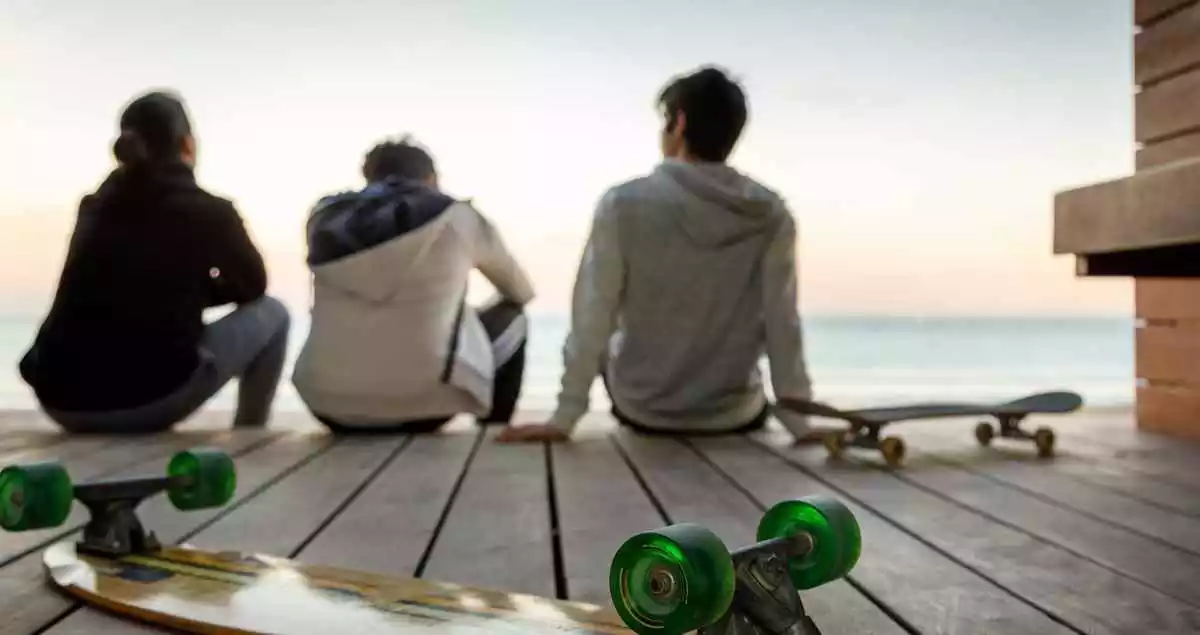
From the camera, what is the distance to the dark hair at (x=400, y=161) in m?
2.89

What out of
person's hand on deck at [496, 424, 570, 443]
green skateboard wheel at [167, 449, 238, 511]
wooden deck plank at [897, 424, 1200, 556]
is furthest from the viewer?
person's hand on deck at [496, 424, 570, 443]

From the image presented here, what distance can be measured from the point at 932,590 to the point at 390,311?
1872 millimetres

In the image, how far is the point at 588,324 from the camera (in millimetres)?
2582

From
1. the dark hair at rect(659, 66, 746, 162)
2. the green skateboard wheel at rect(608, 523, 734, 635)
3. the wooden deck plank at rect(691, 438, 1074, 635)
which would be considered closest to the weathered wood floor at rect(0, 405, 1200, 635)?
the wooden deck plank at rect(691, 438, 1074, 635)

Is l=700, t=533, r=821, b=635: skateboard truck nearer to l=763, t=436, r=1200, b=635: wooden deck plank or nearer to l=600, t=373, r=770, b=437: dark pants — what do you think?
l=763, t=436, r=1200, b=635: wooden deck plank

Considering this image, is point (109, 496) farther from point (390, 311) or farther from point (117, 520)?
point (390, 311)

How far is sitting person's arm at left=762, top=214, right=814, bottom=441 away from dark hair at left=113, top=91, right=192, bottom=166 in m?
1.51

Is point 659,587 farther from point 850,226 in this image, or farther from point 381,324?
point 850,226

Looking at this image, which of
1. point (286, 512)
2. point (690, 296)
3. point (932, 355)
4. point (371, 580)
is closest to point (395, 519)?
point (286, 512)

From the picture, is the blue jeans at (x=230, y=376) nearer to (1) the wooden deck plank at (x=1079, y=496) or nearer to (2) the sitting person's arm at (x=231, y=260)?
(2) the sitting person's arm at (x=231, y=260)

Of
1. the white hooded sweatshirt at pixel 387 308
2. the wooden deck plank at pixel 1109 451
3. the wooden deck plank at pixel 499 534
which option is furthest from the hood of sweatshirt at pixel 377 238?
the wooden deck plank at pixel 1109 451

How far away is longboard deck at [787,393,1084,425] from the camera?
2.39 meters

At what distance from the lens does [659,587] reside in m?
0.66

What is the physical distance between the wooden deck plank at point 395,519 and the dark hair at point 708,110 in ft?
3.03
